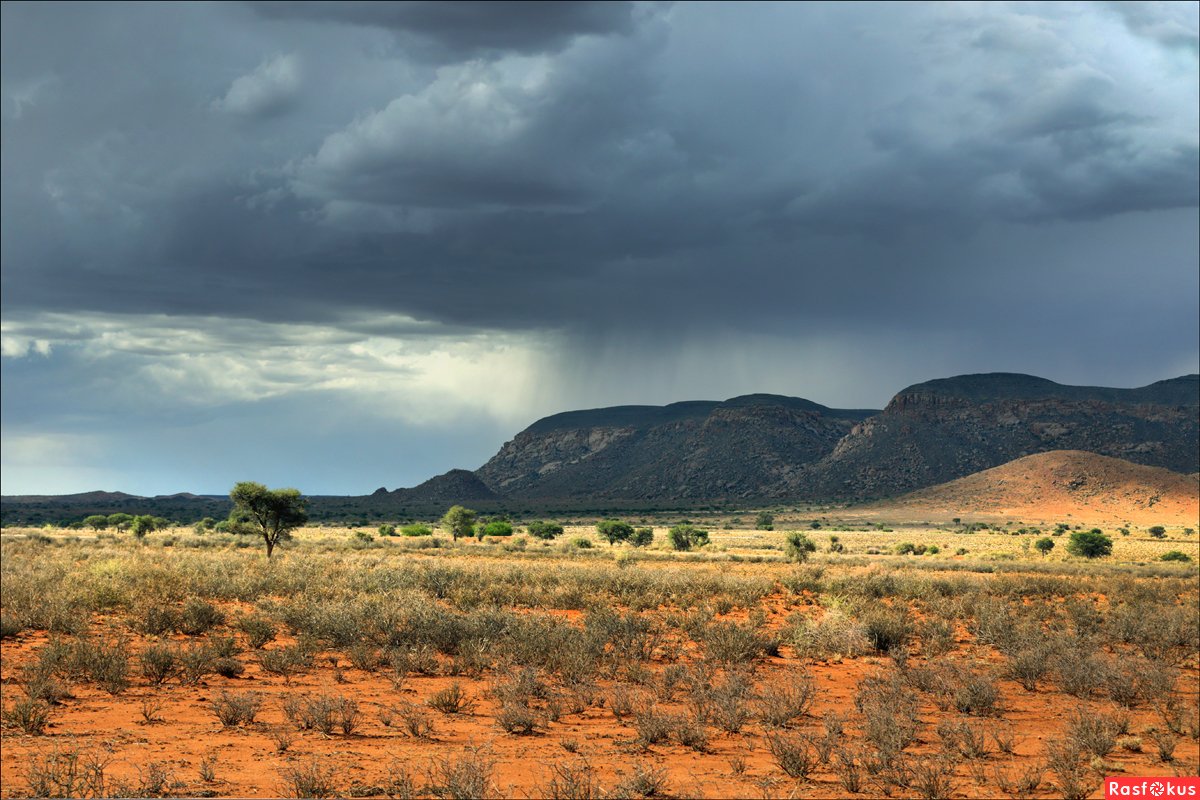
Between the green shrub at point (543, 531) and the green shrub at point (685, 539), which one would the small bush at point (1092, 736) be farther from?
the green shrub at point (543, 531)

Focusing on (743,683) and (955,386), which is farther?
(955,386)

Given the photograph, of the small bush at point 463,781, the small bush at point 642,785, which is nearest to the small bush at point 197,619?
the small bush at point 463,781

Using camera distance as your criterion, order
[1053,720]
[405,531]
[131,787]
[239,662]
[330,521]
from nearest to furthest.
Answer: [131,787], [1053,720], [239,662], [405,531], [330,521]

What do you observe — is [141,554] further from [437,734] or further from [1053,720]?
[1053,720]

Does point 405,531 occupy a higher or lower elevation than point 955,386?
lower

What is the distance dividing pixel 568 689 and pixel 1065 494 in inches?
5435

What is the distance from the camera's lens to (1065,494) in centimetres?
13875

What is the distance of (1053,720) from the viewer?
18547 millimetres

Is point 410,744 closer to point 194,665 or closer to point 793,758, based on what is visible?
point 793,758

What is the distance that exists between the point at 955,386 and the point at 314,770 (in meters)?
198

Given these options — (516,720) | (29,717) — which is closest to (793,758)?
(516,720)

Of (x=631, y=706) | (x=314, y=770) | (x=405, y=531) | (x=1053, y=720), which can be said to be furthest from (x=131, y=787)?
(x=405, y=531)

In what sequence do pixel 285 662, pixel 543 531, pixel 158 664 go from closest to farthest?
pixel 158 664, pixel 285 662, pixel 543 531

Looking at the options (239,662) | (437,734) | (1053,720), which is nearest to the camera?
(437,734)
